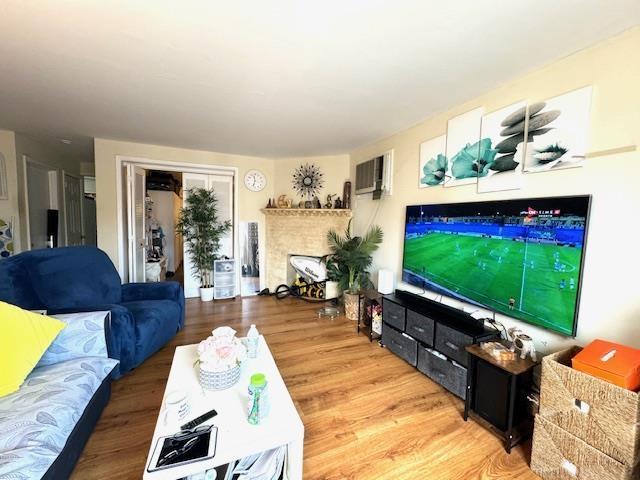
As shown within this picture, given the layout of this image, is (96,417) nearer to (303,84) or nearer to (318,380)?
(318,380)

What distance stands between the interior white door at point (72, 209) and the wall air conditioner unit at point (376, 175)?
4867 millimetres

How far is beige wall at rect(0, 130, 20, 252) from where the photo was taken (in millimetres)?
3109

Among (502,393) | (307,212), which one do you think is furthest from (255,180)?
(502,393)

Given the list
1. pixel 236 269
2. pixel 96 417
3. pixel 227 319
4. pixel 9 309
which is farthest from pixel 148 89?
pixel 236 269

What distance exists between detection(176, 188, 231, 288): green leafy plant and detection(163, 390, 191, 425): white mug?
2.98 meters

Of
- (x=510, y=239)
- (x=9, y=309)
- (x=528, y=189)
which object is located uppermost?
(x=528, y=189)

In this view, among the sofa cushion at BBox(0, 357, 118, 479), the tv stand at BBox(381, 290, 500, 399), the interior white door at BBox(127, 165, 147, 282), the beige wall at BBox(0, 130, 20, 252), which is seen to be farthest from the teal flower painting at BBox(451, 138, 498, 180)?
the beige wall at BBox(0, 130, 20, 252)

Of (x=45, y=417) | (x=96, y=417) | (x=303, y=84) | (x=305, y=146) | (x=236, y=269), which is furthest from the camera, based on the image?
(x=236, y=269)

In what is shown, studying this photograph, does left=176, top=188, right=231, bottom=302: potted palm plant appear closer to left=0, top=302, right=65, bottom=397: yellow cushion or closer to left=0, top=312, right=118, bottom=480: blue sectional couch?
left=0, top=312, right=118, bottom=480: blue sectional couch

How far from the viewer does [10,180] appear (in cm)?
316

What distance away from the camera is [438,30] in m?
1.36

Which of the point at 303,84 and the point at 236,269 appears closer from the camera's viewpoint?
the point at 303,84

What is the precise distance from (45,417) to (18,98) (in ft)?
8.56

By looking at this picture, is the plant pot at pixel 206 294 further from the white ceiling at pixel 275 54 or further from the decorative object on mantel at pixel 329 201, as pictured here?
the white ceiling at pixel 275 54
